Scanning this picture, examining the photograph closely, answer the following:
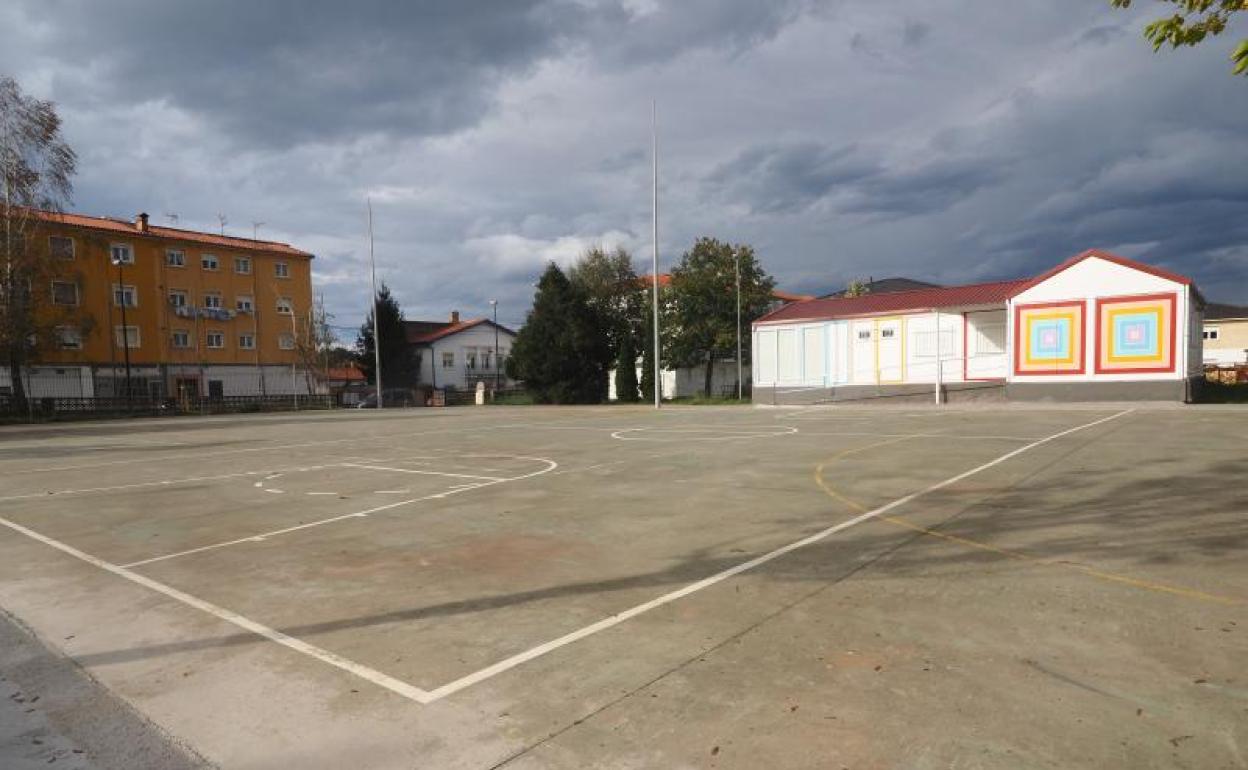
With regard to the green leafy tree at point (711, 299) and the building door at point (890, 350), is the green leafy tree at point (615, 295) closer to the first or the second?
the green leafy tree at point (711, 299)

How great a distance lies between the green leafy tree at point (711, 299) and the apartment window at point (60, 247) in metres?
38.1

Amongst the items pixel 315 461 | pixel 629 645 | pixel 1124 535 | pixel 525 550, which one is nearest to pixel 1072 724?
pixel 629 645

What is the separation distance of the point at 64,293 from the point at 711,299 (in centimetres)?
4633

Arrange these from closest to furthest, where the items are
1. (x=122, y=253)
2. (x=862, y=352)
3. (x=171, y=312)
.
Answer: (x=862, y=352) < (x=122, y=253) < (x=171, y=312)

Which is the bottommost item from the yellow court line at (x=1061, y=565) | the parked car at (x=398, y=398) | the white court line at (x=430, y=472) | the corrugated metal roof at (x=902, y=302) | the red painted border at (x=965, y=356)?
the parked car at (x=398, y=398)

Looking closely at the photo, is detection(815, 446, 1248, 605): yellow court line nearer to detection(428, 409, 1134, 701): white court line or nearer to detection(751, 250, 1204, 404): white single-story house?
detection(428, 409, 1134, 701): white court line

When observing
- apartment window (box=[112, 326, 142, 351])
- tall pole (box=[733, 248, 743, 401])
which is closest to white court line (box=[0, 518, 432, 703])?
tall pole (box=[733, 248, 743, 401])

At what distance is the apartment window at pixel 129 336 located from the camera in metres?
52.8

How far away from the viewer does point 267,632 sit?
4.86 metres

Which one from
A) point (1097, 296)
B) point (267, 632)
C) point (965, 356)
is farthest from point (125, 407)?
point (1097, 296)

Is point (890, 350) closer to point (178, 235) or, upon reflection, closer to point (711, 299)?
point (711, 299)

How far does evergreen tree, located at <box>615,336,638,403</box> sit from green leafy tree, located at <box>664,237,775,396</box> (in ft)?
11.0

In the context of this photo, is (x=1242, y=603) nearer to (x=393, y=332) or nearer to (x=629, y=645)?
(x=629, y=645)

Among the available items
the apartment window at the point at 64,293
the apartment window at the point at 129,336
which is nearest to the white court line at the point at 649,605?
the apartment window at the point at 64,293
